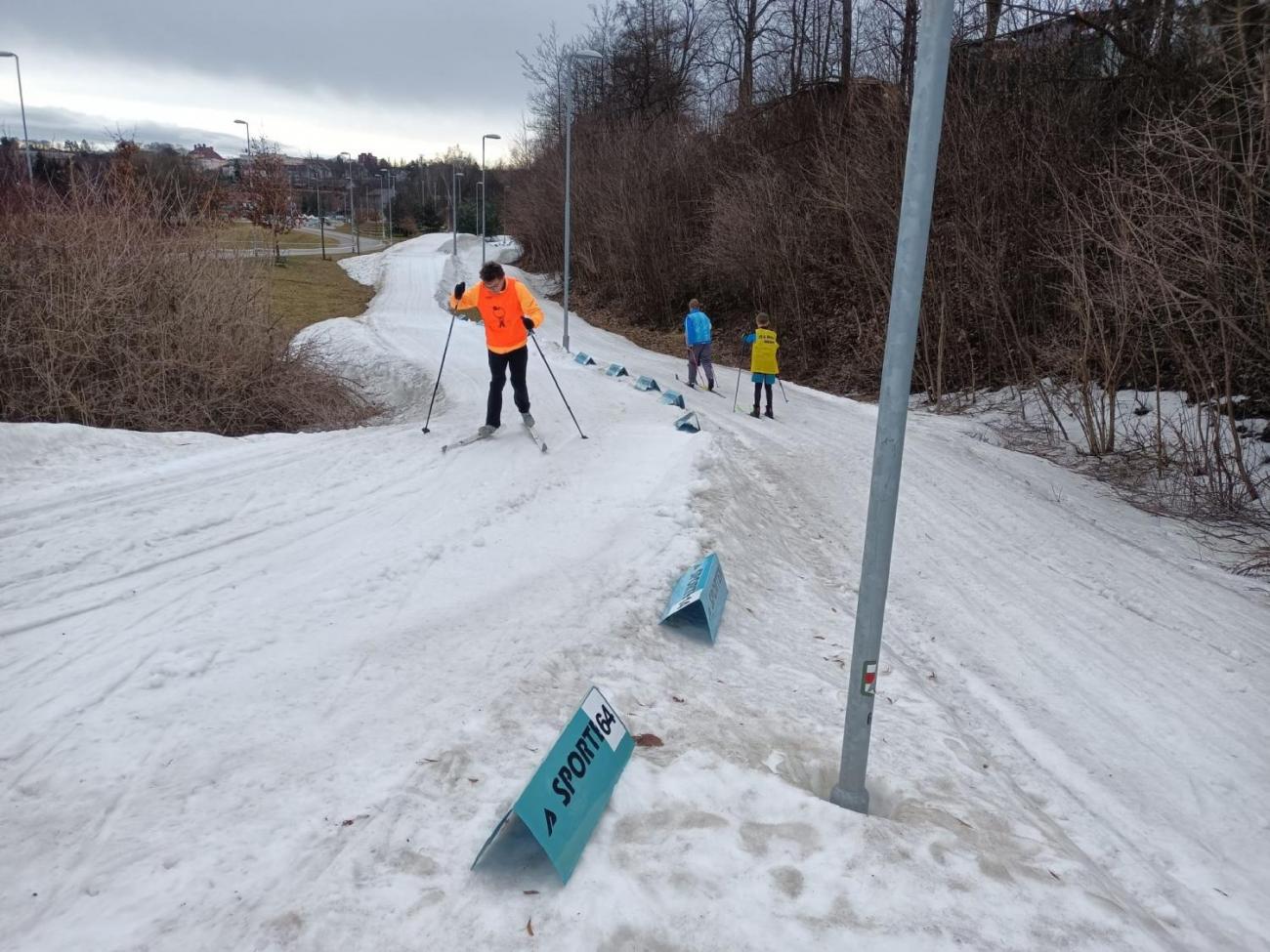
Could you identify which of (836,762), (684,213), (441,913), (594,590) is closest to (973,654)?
(836,762)

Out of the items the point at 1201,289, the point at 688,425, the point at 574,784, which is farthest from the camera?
the point at 688,425

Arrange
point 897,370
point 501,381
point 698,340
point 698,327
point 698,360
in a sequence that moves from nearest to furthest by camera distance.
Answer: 1. point 897,370
2. point 501,381
3. point 698,327
4. point 698,340
5. point 698,360

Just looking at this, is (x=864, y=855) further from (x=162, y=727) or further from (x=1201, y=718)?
(x=1201, y=718)

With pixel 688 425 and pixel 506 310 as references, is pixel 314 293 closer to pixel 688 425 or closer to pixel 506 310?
pixel 506 310

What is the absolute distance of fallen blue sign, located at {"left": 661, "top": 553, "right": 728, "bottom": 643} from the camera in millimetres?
5273

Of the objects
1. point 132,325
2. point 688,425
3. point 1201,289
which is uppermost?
point 1201,289

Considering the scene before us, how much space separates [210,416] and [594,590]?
732cm

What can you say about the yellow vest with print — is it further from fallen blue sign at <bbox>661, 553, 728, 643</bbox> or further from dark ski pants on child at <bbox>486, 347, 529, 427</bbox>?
fallen blue sign at <bbox>661, 553, 728, 643</bbox>

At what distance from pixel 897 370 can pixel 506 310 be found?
6801mm

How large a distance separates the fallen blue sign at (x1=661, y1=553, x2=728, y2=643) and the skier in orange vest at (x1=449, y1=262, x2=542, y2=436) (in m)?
4.27

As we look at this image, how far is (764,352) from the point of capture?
13.6 meters

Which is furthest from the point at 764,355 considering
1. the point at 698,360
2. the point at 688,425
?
the point at 688,425

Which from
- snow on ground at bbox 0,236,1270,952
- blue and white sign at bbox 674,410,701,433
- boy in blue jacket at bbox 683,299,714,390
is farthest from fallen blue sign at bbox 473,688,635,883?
boy in blue jacket at bbox 683,299,714,390

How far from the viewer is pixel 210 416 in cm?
1049
